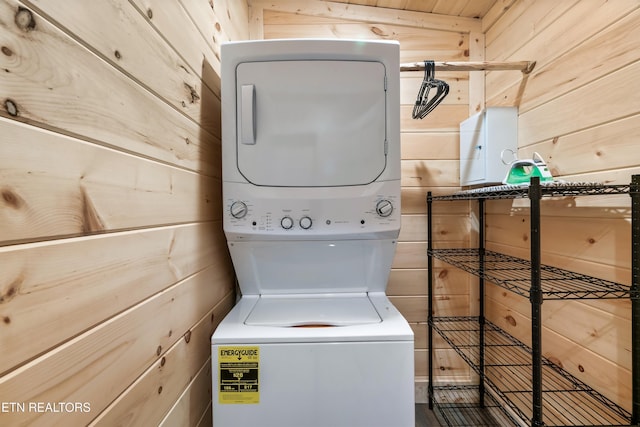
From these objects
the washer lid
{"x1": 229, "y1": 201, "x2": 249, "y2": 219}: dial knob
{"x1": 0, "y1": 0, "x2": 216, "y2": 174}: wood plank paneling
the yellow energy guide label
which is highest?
{"x1": 0, "y1": 0, "x2": 216, "y2": 174}: wood plank paneling

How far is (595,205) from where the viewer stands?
1.10 metres

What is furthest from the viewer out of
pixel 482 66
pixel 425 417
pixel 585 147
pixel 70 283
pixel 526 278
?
pixel 425 417

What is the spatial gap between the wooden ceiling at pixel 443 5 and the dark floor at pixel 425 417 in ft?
7.77

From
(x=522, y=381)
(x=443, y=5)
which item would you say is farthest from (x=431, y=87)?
(x=522, y=381)

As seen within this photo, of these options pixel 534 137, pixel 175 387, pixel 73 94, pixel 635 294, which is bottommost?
pixel 175 387

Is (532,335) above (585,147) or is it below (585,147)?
below

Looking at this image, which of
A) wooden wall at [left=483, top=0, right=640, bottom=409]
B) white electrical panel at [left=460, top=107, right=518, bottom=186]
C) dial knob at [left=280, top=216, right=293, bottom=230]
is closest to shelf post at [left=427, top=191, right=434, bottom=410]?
white electrical panel at [left=460, top=107, right=518, bottom=186]

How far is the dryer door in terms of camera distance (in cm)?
120

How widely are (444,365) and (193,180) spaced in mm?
1806

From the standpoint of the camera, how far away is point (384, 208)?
123cm

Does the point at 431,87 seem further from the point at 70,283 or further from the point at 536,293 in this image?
the point at 70,283

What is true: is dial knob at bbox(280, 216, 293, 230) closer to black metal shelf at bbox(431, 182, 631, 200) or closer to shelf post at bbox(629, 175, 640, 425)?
black metal shelf at bbox(431, 182, 631, 200)

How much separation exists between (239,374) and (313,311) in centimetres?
34

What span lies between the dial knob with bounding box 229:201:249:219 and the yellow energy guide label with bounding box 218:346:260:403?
1.62 feet
